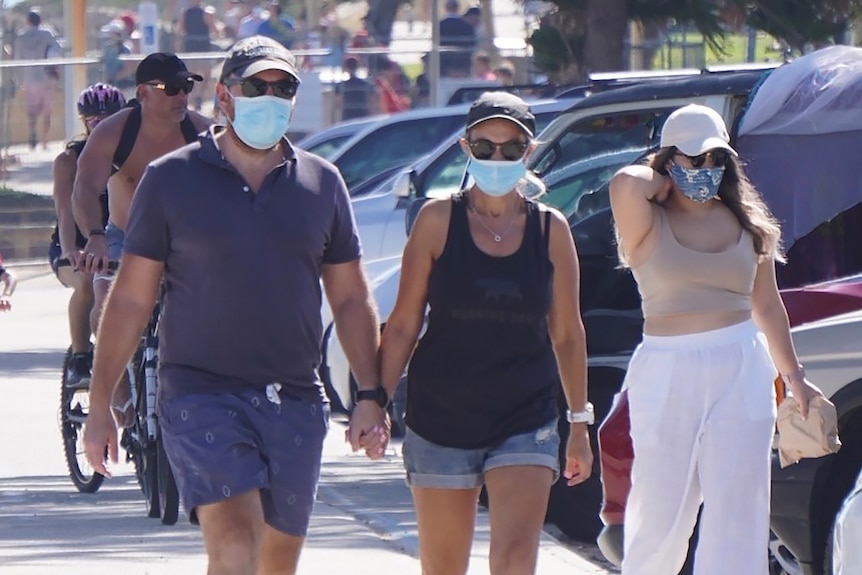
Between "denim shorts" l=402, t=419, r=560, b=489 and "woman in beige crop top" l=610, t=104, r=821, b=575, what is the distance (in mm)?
519

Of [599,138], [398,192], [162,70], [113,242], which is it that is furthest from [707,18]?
[162,70]

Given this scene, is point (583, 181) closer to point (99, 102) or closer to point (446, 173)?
point (99, 102)

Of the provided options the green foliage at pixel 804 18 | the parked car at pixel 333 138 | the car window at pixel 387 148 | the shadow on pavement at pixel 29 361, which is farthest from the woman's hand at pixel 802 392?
the parked car at pixel 333 138

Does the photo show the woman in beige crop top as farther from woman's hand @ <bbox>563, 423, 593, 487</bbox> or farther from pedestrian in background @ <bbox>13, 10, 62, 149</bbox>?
pedestrian in background @ <bbox>13, 10, 62, 149</bbox>

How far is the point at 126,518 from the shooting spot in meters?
8.43

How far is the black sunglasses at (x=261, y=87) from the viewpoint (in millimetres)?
5344

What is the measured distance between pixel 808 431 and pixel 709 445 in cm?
30

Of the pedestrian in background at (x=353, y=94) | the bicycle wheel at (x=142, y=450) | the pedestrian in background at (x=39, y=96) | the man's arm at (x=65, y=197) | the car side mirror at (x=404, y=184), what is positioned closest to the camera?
the bicycle wheel at (x=142, y=450)

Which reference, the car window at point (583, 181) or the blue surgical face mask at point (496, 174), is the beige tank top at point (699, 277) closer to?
the blue surgical face mask at point (496, 174)

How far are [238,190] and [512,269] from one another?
31.6 inches

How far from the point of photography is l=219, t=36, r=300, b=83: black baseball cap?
17.6 ft

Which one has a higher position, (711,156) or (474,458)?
(711,156)

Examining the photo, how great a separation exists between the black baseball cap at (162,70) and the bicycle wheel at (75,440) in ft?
5.74

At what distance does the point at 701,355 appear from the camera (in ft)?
19.0
